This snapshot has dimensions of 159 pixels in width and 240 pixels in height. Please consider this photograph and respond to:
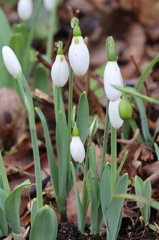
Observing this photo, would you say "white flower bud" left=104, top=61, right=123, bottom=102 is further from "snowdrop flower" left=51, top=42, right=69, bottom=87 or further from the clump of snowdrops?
"snowdrop flower" left=51, top=42, right=69, bottom=87

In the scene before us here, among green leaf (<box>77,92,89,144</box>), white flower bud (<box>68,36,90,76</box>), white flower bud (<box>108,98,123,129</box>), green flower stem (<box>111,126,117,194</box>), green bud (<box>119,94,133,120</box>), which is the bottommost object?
green flower stem (<box>111,126,117,194</box>)

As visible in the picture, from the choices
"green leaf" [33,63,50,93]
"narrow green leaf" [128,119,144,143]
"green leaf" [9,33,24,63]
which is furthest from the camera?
"green leaf" [33,63,50,93]

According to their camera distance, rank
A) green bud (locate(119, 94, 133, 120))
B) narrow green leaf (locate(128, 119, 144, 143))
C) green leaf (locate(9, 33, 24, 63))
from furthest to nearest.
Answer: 1. green leaf (locate(9, 33, 24, 63))
2. narrow green leaf (locate(128, 119, 144, 143))
3. green bud (locate(119, 94, 133, 120))

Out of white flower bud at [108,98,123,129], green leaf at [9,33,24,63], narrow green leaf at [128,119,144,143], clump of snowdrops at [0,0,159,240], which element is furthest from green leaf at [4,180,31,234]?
green leaf at [9,33,24,63]

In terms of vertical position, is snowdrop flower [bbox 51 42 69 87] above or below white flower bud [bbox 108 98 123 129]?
above


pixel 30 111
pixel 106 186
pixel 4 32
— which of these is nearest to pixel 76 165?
pixel 106 186

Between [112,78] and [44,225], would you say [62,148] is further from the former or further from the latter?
[112,78]

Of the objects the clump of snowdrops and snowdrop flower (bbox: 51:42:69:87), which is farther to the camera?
snowdrop flower (bbox: 51:42:69:87)
